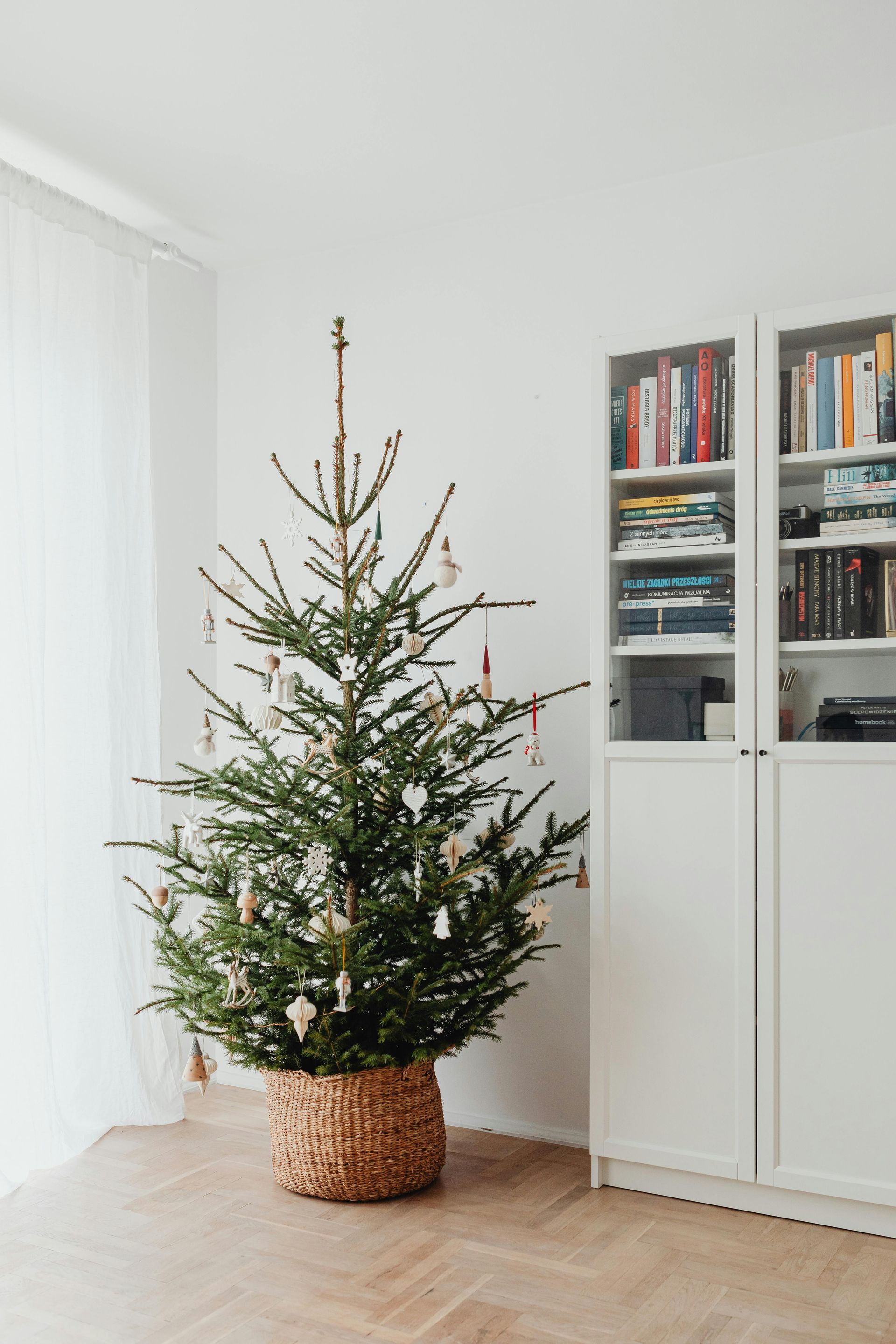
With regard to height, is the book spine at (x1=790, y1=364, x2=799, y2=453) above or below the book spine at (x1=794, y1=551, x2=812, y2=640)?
above

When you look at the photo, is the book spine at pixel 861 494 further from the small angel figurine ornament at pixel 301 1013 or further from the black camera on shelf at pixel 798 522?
the small angel figurine ornament at pixel 301 1013

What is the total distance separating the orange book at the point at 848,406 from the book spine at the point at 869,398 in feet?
0.07

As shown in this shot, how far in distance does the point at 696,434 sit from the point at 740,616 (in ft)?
1.44

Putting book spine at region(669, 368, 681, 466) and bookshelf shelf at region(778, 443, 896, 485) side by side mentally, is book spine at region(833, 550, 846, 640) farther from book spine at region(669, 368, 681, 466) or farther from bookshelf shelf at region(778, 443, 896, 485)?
book spine at region(669, 368, 681, 466)

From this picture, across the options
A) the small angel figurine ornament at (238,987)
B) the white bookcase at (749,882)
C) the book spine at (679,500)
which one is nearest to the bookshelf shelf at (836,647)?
the white bookcase at (749,882)

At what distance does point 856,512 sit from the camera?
2377mm

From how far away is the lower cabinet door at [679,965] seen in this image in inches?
95.3

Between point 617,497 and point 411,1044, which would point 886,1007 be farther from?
point 617,497

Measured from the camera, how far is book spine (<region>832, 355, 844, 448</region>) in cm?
240

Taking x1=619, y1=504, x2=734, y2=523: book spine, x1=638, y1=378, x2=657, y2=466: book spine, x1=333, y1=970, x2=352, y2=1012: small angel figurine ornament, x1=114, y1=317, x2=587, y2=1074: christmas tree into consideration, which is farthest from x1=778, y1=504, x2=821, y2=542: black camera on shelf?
x1=333, y1=970, x2=352, y2=1012: small angel figurine ornament

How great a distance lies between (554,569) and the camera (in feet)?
9.93

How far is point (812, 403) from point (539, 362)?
0.89 metres

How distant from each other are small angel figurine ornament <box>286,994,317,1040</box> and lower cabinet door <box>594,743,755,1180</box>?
0.69 m

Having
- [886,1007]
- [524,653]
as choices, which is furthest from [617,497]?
[886,1007]
